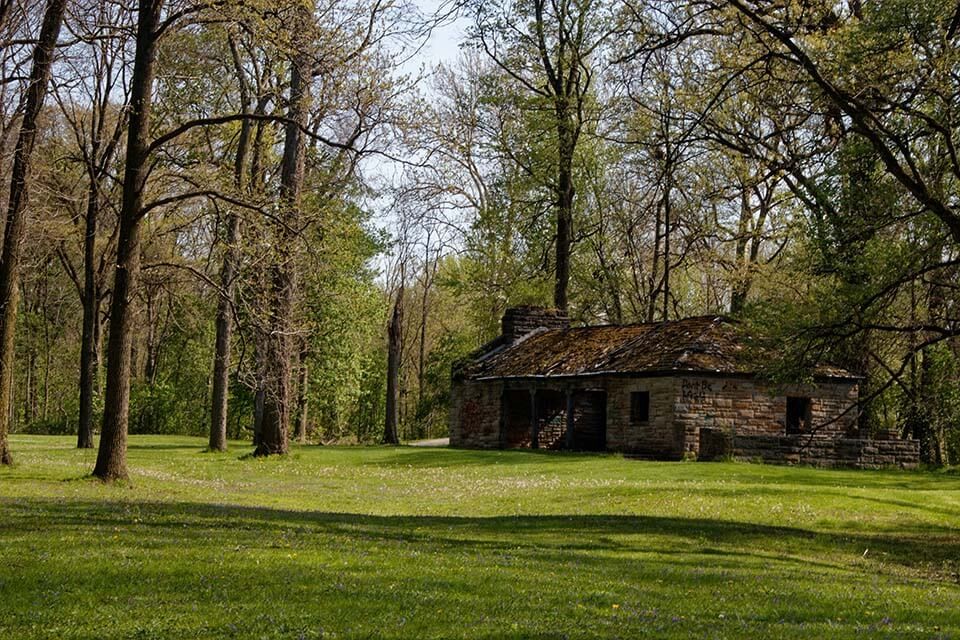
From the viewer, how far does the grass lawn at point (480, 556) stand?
9.43 m

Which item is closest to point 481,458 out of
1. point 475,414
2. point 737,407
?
point 737,407

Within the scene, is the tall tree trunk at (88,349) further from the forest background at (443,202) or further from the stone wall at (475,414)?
the stone wall at (475,414)

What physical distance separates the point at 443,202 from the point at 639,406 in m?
19.5

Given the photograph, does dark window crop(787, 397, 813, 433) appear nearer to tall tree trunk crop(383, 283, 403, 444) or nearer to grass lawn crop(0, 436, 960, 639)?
grass lawn crop(0, 436, 960, 639)

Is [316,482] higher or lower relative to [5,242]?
lower

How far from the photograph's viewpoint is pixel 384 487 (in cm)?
2672

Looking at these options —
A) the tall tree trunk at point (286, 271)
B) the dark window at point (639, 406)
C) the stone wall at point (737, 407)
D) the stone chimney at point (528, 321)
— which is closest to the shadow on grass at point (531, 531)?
the tall tree trunk at point (286, 271)

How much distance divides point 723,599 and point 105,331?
2113 inches

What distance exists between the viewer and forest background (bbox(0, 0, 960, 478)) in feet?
59.8

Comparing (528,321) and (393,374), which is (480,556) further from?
(393,374)

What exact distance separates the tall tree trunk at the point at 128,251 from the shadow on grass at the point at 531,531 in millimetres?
3213

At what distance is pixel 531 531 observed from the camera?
1762 centimetres

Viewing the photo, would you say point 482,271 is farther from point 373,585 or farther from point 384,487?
point 373,585

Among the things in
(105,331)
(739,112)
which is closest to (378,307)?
(105,331)
